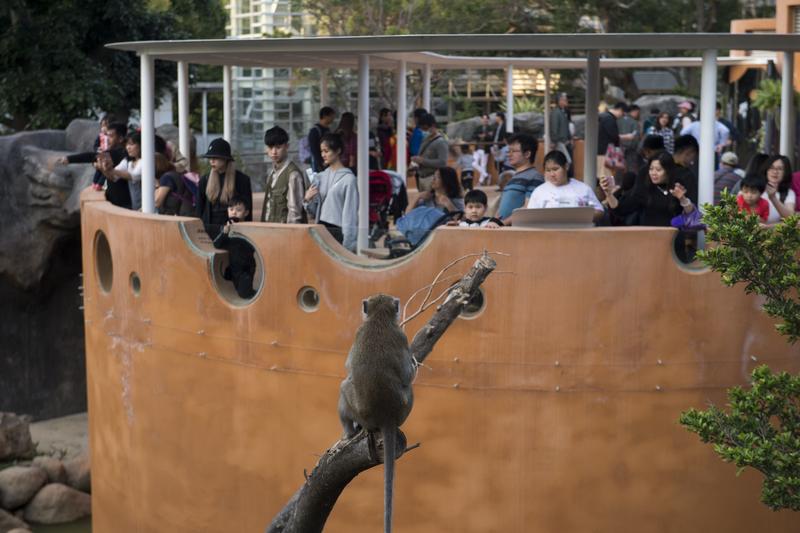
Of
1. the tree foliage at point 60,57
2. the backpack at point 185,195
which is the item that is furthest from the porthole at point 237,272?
the tree foliage at point 60,57

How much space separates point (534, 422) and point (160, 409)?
3.45 metres

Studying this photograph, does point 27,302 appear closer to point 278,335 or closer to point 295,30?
point 278,335

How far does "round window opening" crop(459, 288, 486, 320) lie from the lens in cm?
1003

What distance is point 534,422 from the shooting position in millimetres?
10086

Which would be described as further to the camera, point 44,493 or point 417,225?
point 44,493

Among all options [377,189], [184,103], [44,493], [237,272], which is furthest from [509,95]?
[237,272]

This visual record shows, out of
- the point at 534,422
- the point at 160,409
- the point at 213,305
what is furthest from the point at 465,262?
the point at 160,409

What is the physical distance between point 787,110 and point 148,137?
5898 millimetres

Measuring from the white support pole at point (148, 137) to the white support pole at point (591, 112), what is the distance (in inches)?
143

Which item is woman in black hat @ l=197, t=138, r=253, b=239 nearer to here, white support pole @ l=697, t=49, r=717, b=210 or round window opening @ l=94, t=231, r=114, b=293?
round window opening @ l=94, t=231, r=114, b=293

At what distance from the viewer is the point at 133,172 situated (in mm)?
13086

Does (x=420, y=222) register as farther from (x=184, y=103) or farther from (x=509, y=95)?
(x=509, y=95)

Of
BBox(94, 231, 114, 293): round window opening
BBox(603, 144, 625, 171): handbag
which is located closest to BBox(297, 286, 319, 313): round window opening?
BBox(94, 231, 114, 293): round window opening

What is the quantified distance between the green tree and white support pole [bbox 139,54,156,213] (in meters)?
5.78
